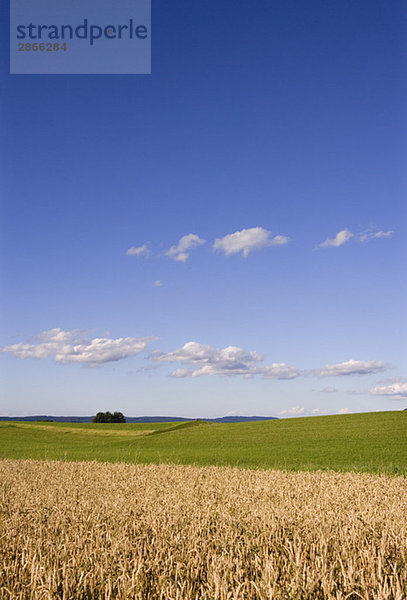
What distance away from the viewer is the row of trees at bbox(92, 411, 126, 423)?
291 ft

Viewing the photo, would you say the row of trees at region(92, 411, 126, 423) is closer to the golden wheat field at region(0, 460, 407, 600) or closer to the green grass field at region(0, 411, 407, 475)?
the green grass field at region(0, 411, 407, 475)

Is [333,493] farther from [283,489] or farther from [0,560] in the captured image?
[0,560]

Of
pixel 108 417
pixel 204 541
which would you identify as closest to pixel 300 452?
pixel 204 541

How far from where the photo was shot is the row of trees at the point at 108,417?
291 ft

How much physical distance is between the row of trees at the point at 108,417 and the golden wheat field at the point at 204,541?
8159 cm

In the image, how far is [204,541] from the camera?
4.90 m

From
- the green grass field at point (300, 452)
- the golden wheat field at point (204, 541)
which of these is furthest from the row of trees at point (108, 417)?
the golden wheat field at point (204, 541)

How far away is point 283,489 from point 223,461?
9130 mm

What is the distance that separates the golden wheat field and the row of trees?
8159cm

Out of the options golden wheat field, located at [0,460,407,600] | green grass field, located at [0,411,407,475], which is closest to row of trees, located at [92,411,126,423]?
green grass field, located at [0,411,407,475]

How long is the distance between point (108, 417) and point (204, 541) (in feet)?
289

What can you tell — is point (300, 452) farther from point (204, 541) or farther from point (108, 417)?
point (108, 417)

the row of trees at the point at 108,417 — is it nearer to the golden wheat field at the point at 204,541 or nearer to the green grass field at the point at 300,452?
the green grass field at the point at 300,452

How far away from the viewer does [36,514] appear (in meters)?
6.74
